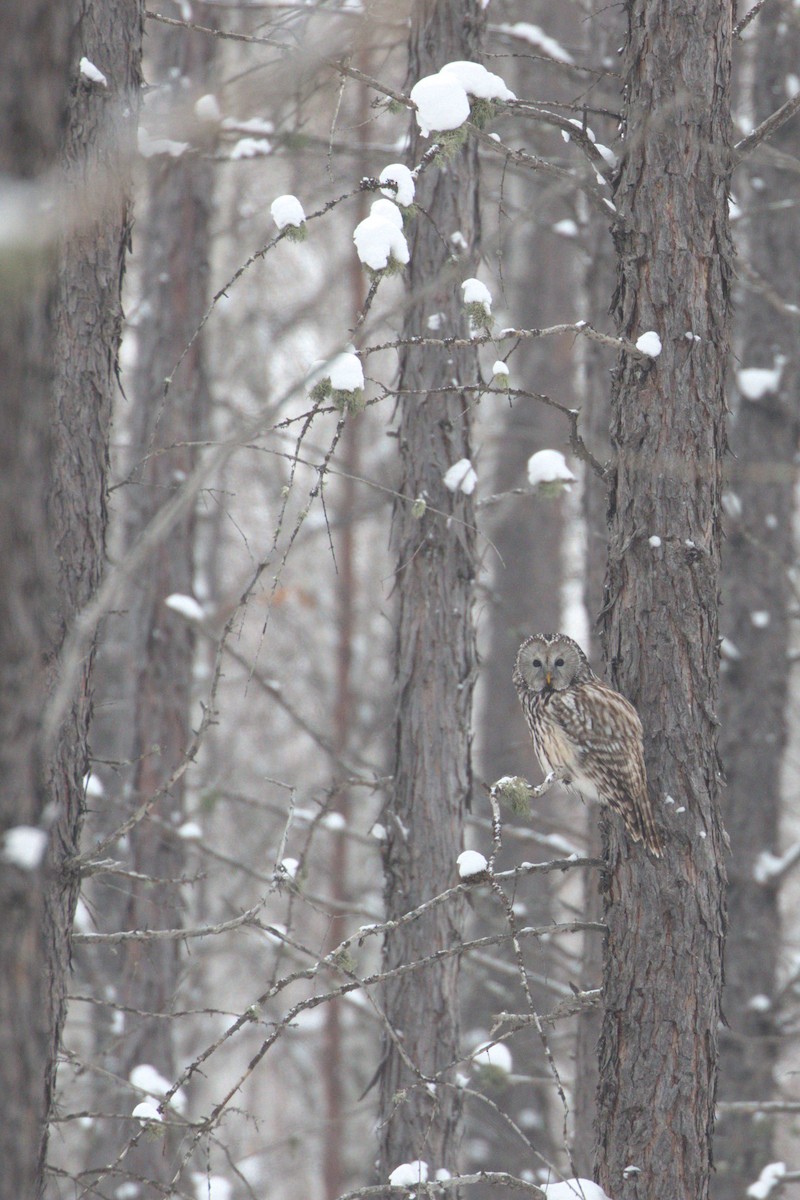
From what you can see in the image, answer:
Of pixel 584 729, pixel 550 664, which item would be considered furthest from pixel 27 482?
pixel 550 664

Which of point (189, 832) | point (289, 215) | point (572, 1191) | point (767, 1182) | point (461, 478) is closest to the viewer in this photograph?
point (572, 1191)

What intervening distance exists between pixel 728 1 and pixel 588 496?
11.3 feet

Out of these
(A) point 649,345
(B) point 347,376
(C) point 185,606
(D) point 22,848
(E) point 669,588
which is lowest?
(D) point 22,848

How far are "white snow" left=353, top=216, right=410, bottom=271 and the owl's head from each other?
1888 mm

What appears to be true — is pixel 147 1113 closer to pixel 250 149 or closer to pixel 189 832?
pixel 189 832

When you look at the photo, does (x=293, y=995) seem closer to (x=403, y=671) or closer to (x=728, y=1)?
(x=403, y=671)

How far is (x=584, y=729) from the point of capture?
14.5 ft

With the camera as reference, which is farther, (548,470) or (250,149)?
(250,149)

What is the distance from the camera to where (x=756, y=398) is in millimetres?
8812

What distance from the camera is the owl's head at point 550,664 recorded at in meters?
4.97

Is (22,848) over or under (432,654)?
under

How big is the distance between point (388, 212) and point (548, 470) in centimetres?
191

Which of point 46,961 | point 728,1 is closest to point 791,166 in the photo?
point 728,1

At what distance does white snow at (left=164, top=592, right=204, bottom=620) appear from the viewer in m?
8.26
